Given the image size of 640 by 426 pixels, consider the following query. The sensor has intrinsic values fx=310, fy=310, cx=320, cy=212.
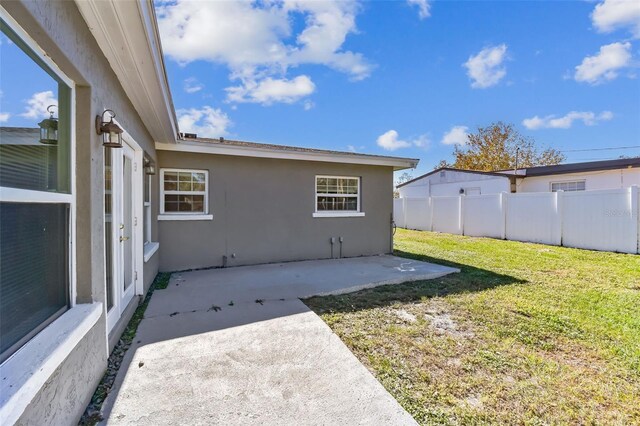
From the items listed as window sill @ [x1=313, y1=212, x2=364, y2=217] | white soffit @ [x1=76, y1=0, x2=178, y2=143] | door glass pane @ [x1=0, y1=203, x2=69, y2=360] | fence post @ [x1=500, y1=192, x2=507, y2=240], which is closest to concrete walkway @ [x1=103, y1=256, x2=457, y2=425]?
door glass pane @ [x1=0, y1=203, x2=69, y2=360]

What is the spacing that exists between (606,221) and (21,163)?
14.1 m

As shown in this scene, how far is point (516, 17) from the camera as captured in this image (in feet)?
31.9

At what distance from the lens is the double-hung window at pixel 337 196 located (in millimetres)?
8398

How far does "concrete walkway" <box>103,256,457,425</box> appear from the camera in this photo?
7.47ft

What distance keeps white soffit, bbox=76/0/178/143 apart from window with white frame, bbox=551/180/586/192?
60.2ft

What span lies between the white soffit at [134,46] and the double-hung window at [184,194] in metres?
2.54

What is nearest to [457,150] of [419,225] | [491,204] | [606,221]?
[419,225]

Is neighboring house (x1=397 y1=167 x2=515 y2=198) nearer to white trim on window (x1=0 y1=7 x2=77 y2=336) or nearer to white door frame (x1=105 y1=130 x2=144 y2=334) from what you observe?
white door frame (x1=105 y1=130 x2=144 y2=334)

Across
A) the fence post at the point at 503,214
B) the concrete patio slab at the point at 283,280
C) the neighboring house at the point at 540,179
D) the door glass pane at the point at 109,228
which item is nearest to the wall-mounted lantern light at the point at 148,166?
the concrete patio slab at the point at 283,280

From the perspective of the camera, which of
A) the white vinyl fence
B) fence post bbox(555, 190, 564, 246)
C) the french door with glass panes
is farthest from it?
fence post bbox(555, 190, 564, 246)

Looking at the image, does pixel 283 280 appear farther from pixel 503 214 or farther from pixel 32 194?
pixel 503 214

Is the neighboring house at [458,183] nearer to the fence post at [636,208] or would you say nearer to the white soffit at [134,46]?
the fence post at [636,208]

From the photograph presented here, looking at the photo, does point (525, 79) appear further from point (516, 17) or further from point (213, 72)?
point (213, 72)

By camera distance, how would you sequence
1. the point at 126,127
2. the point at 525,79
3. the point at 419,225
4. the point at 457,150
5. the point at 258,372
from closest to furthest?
the point at 258,372, the point at 126,127, the point at 525,79, the point at 419,225, the point at 457,150
